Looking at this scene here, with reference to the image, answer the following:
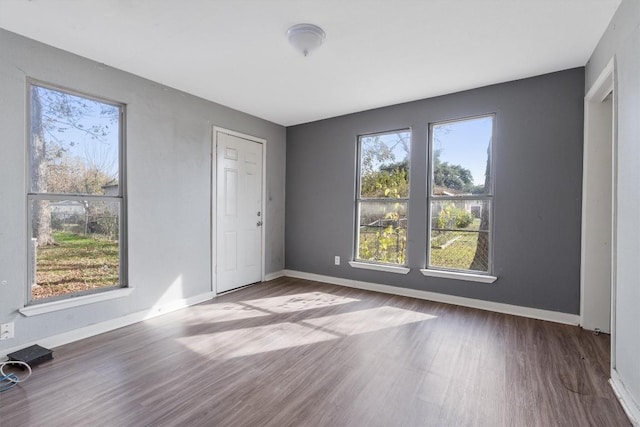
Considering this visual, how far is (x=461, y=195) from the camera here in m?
3.63

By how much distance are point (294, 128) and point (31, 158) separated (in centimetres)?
334

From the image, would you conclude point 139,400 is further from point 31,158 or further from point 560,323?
point 560,323

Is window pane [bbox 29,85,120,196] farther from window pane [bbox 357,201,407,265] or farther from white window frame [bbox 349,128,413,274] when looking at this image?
window pane [bbox 357,201,407,265]

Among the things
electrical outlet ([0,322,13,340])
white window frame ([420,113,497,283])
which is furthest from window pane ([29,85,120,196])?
white window frame ([420,113,497,283])

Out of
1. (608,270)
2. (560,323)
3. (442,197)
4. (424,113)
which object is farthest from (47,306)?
(608,270)

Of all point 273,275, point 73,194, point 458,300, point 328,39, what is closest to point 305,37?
point 328,39

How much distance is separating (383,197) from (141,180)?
Answer: 9.67 feet

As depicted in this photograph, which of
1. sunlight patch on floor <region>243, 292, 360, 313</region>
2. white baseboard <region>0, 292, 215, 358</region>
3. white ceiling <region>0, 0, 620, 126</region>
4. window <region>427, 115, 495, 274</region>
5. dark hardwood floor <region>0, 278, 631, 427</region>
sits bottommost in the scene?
dark hardwood floor <region>0, 278, 631, 427</region>

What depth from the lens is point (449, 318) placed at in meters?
3.18

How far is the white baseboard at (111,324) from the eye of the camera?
8.17ft

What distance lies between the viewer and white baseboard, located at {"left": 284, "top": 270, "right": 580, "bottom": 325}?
306 cm

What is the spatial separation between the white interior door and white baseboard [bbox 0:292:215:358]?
0.50 meters

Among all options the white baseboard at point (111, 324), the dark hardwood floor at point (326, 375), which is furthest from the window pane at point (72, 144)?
the dark hardwood floor at point (326, 375)

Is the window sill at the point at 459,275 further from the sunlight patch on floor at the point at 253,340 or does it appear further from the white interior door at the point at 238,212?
the white interior door at the point at 238,212
